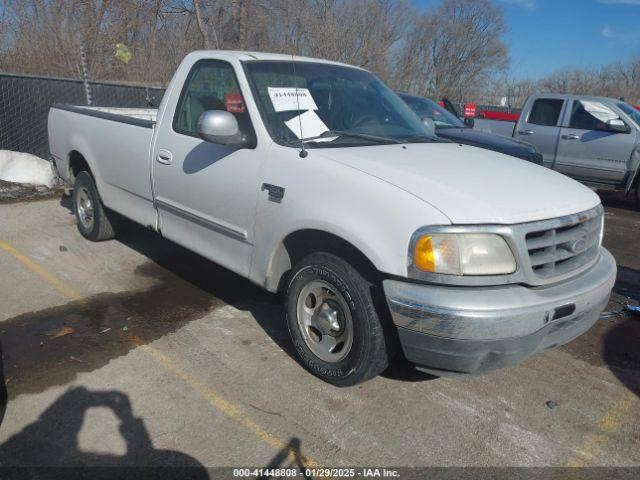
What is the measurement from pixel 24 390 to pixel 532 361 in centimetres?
331

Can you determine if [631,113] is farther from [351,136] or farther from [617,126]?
[351,136]

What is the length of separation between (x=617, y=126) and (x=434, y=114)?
332 centimetres

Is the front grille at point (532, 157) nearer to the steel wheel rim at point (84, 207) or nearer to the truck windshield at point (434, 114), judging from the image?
the truck windshield at point (434, 114)

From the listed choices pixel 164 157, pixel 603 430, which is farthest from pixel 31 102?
pixel 603 430

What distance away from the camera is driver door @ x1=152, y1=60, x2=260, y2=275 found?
3.60 m

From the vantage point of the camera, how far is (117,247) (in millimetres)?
5828

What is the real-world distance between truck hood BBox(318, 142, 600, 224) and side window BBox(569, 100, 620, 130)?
283 inches

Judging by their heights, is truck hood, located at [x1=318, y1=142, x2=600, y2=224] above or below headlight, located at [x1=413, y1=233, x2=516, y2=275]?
above

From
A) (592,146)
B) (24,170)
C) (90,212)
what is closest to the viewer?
(90,212)

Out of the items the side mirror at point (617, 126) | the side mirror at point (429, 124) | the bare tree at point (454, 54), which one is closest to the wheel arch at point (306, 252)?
the side mirror at point (429, 124)

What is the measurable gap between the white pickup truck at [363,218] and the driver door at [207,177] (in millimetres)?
14

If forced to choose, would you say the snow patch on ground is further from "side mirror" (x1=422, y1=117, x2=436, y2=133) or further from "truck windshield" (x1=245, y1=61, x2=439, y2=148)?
"side mirror" (x1=422, y1=117, x2=436, y2=133)

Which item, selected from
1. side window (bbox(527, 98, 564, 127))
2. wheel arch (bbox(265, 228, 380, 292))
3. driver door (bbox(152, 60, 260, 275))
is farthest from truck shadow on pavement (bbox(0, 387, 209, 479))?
side window (bbox(527, 98, 564, 127))

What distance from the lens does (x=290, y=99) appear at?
3.72 metres
